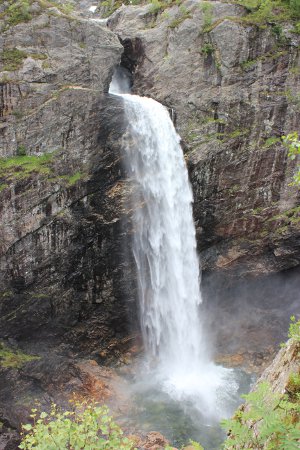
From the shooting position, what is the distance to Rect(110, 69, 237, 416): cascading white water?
19.6 meters

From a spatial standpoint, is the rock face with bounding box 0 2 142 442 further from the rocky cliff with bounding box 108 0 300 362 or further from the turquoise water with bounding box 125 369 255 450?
the rocky cliff with bounding box 108 0 300 362

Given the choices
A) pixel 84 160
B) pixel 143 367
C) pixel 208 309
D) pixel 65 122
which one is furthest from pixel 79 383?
pixel 65 122

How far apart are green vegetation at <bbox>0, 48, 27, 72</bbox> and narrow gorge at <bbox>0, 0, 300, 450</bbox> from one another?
0.09m

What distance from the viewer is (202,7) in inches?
890

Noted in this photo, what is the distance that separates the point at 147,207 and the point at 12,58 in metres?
9.95

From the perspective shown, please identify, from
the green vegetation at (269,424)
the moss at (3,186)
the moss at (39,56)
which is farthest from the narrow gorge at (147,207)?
the green vegetation at (269,424)

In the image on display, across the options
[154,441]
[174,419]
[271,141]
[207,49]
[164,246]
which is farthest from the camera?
[207,49]

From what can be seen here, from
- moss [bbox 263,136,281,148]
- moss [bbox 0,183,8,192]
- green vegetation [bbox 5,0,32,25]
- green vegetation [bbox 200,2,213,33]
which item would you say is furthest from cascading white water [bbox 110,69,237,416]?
green vegetation [bbox 5,0,32,25]

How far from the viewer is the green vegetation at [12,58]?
18250 millimetres

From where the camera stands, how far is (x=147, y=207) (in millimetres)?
19828

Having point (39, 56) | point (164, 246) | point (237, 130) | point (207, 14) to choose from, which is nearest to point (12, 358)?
point (164, 246)

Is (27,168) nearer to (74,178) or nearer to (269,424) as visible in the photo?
(74,178)

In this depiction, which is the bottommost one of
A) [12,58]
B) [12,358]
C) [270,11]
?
[12,358]

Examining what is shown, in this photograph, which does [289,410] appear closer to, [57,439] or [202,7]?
[57,439]
